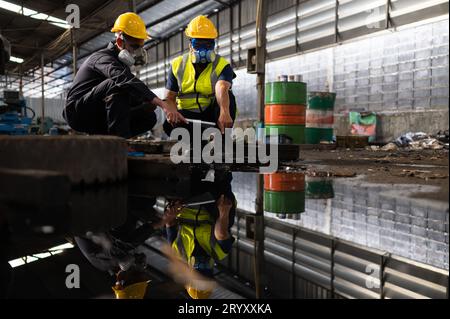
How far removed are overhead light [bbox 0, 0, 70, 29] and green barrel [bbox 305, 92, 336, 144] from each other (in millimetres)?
6213

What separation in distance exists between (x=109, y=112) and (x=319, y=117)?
4725 mm

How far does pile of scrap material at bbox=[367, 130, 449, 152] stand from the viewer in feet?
17.6

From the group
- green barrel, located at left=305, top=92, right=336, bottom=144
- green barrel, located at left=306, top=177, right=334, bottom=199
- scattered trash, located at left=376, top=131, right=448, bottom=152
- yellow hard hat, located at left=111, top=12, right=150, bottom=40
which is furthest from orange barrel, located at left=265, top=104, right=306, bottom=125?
green barrel, located at left=306, top=177, right=334, bottom=199

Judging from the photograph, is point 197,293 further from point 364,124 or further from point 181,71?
point 364,124

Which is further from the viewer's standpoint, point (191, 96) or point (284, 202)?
point (191, 96)

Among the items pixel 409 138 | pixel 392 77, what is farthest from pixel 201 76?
pixel 392 77

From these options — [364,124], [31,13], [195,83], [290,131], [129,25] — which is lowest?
[290,131]

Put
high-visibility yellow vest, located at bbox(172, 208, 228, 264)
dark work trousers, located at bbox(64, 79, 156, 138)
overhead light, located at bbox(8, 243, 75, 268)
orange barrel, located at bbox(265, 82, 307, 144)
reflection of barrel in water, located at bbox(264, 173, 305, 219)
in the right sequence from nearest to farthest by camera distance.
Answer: overhead light, located at bbox(8, 243, 75, 268), high-visibility yellow vest, located at bbox(172, 208, 228, 264), reflection of barrel in water, located at bbox(264, 173, 305, 219), dark work trousers, located at bbox(64, 79, 156, 138), orange barrel, located at bbox(265, 82, 307, 144)

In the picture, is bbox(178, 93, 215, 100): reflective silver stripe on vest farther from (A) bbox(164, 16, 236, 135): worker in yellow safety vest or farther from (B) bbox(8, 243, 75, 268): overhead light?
(B) bbox(8, 243, 75, 268): overhead light

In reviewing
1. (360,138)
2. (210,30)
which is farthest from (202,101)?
(360,138)

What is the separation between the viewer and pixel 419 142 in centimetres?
563

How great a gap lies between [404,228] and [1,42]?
7.42 feet

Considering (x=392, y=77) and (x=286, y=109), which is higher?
(x=392, y=77)

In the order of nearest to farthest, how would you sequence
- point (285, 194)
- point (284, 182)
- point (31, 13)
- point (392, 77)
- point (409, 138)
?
1. point (285, 194)
2. point (284, 182)
3. point (409, 138)
4. point (392, 77)
5. point (31, 13)
